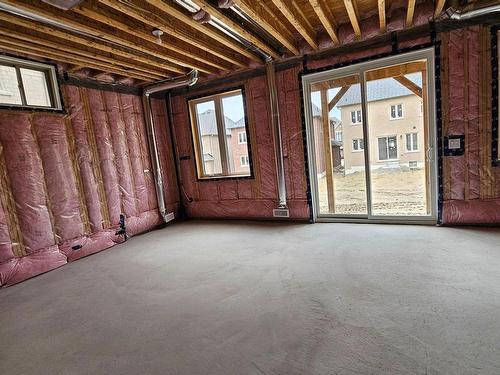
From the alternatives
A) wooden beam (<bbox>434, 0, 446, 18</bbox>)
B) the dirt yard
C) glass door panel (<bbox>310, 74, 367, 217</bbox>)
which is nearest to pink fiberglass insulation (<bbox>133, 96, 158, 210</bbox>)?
glass door panel (<bbox>310, 74, 367, 217</bbox>)

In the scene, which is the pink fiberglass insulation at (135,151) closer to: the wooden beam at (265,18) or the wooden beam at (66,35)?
the wooden beam at (66,35)

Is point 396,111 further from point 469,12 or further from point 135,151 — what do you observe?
point 135,151

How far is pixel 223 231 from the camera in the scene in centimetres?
445

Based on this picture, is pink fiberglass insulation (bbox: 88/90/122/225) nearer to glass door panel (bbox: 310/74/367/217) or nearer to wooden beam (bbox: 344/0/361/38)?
glass door panel (bbox: 310/74/367/217)

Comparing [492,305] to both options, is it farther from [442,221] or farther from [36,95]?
[36,95]

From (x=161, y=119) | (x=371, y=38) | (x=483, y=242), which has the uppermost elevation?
(x=371, y=38)

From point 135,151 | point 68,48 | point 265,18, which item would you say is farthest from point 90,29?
point 135,151

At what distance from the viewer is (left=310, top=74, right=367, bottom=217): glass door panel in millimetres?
4895

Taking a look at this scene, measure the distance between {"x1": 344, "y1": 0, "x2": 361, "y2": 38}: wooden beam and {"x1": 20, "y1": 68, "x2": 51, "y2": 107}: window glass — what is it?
12.7 ft

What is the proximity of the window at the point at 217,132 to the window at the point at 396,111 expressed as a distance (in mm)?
5978

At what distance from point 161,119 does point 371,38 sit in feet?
12.7

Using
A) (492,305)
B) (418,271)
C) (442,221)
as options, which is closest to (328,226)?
(442,221)

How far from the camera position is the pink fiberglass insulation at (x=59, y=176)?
11.7ft

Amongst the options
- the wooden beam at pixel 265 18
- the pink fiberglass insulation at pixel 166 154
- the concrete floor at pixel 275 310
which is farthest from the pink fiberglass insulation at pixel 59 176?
the wooden beam at pixel 265 18
